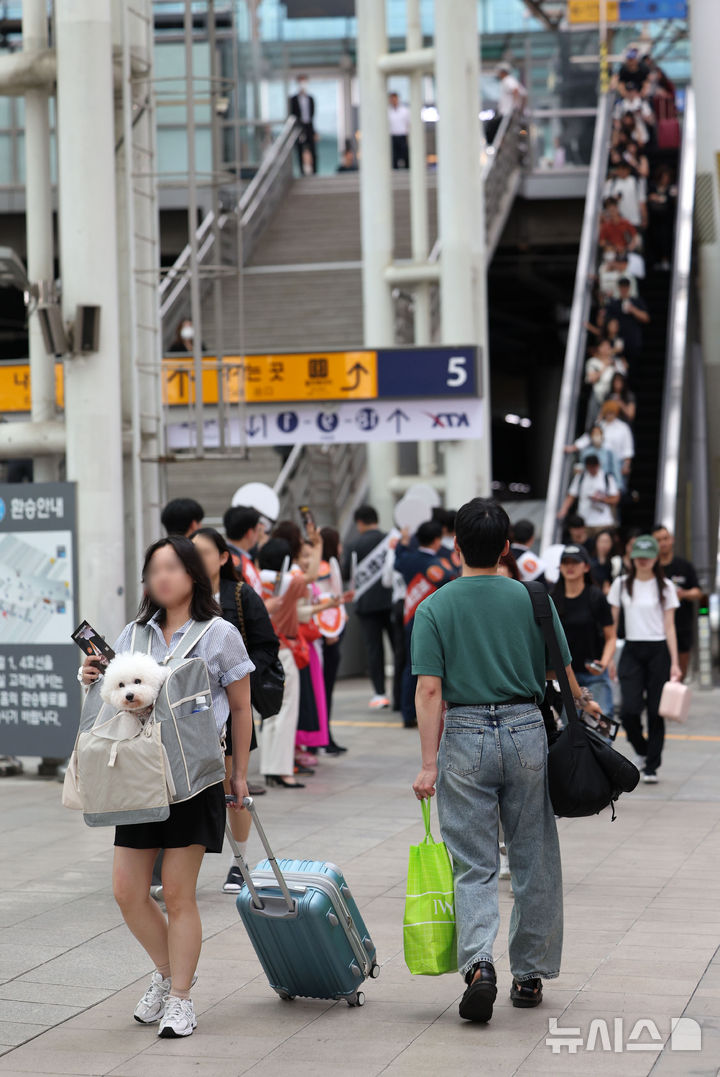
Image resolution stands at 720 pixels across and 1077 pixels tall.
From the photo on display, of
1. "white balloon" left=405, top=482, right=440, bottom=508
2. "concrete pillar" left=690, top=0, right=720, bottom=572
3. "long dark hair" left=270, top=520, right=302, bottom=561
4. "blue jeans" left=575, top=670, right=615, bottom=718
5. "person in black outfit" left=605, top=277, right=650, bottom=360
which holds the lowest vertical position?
"blue jeans" left=575, top=670, right=615, bottom=718

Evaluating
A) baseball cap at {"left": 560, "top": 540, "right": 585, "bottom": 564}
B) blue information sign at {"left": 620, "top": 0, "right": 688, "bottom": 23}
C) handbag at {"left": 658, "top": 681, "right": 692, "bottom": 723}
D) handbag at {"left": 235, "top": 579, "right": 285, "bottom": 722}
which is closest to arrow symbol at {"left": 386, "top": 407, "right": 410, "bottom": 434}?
baseball cap at {"left": 560, "top": 540, "right": 585, "bottom": 564}

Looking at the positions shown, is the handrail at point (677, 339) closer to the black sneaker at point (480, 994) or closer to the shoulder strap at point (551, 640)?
the shoulder strap at point (551, 640)

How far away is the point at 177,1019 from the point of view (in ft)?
15.2

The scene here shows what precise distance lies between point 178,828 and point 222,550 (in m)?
2.07

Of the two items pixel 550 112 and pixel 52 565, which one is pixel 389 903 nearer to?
pixel 52 565

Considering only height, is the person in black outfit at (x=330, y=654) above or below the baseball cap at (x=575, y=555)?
below

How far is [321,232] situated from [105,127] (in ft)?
47.0

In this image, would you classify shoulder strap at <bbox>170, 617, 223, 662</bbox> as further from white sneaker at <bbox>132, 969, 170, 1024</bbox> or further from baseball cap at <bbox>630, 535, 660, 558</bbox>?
baseball cap at <bbox>630, 535, 660, 558</bbox>

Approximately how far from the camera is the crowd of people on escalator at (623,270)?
17562 millimetres

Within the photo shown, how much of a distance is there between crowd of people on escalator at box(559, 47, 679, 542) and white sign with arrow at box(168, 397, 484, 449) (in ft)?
11.0

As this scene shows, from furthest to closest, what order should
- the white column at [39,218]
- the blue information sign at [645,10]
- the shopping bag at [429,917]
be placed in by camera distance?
the blue information sign at [645,10] → the white column at [39,218] → the shopping bag at [429,917]

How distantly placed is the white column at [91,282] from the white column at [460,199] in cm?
621

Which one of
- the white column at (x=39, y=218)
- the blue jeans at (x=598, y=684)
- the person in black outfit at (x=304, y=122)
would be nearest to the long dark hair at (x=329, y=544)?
the white column at (x=39, y=218)

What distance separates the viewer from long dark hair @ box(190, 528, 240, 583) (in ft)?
21.1
